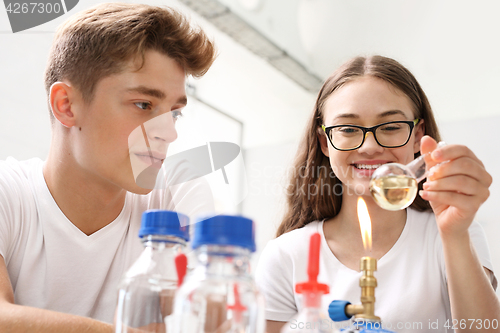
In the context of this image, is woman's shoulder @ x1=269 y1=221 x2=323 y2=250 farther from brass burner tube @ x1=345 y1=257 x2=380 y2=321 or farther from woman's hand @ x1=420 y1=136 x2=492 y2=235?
brass burner tube @ x1=345 y1=257 x2=380 y2=321

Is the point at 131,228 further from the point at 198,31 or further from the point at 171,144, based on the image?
the point at 198,31

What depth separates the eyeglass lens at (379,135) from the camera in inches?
43.4

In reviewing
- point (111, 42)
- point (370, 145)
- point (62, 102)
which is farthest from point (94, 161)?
point (370, 145)

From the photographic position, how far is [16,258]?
979mm

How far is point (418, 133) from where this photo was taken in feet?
4.05

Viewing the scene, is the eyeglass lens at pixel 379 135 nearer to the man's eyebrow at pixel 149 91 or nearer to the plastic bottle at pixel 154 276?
the man's eyebrow at pixel 149 91

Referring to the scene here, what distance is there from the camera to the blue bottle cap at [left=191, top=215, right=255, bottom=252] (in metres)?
0.35

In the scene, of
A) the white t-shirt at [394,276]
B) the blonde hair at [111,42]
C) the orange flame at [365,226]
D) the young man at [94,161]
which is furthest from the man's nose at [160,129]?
the orange flame at [365,226]

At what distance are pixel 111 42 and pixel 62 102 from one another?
20 cm

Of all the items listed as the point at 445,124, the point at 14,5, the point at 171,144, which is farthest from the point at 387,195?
Result: the point at 445,124

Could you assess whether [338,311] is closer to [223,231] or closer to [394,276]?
[223,231]

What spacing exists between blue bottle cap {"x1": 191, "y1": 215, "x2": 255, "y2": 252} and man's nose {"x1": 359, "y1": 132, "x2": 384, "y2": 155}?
2.61ft

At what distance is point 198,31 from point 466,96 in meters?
2.62

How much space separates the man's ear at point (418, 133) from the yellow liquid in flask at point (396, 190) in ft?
2.24
